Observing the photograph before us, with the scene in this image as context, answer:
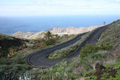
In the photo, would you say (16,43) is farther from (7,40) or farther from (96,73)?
(96,73)

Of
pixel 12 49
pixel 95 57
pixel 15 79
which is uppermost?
pixel 12 49

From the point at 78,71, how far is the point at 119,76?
3265mm

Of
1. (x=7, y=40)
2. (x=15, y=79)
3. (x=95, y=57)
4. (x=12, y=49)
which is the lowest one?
(x=15, y=79)

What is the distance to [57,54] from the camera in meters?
28.8

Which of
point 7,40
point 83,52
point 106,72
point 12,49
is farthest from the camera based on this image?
point 7,40

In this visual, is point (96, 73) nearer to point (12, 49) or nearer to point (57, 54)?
→ point (57, 54)

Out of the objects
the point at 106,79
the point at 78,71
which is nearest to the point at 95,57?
the point at 78,71

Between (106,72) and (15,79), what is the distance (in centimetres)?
700

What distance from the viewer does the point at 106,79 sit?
252 inches

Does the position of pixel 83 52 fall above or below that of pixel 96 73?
above

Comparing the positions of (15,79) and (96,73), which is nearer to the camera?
(96,73)

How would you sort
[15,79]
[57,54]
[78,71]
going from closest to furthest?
1. [78,71]
2. [15,79]
3. [57,54]

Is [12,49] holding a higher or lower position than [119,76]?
higher

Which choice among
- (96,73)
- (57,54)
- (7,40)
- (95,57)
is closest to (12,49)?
(7,40)
